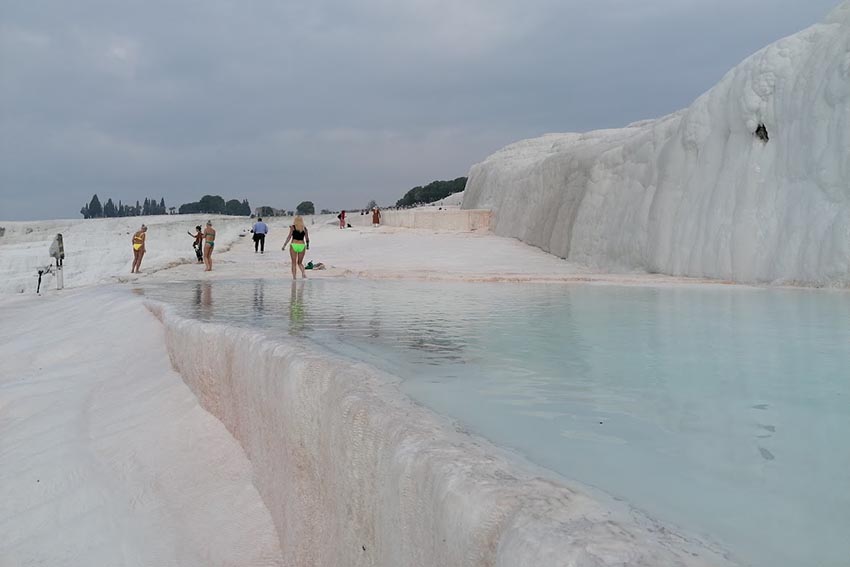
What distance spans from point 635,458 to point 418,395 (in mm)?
1087

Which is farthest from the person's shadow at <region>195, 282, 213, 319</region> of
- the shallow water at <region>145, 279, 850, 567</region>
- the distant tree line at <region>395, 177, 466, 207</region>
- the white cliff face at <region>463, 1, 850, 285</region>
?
the distant tree line at <region>395, 177, 466, 207</region>

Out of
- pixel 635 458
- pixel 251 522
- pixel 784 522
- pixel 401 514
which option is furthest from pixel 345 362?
pixel 784 522

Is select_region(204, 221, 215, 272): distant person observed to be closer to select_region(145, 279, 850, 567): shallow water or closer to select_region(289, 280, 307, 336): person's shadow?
select_region(289, 280, 307, 336): person's shadow

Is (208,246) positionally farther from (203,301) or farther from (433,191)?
(433,191)

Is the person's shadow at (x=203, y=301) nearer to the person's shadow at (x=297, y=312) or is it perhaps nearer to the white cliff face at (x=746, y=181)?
the person's shadow at (x=297, y=312)

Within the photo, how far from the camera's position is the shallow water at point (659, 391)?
6.01 feet

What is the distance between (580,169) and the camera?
65.2 feet

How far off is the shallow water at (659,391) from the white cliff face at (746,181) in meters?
3.81

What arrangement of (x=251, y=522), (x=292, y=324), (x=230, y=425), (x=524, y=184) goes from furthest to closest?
(x=524, y=184) → (x=292, y=324) → (x=230, y=425) → (x=251, y=522)

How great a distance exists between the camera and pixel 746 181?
39.5 feet

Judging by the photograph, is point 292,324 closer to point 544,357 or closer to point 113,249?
point 544,357

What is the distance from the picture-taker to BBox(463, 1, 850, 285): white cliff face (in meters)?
10.3

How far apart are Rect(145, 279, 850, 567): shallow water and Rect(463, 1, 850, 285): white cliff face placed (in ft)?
12.5

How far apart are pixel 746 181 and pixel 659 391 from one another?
10345 mm
